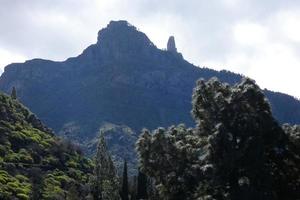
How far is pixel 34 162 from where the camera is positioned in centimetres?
11706

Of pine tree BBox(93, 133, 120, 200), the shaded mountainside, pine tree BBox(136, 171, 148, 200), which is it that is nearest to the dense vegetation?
pine tree BBox(136, 171, 148, 200)

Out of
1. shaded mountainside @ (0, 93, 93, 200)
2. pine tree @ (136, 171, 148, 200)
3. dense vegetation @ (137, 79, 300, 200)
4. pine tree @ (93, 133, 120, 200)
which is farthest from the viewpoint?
shaded mountainside @ (0, 93, 93, 200)

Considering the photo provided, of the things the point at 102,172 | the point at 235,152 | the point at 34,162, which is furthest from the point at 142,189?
the point at 34,162

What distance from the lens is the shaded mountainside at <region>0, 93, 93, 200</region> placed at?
315 ft

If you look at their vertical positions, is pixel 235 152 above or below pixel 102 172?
below

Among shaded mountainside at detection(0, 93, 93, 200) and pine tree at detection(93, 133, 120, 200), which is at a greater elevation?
shaded mountainside at detection(0, 93, 93, 200)

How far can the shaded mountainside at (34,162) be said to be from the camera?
95938mm

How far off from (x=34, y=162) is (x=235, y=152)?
264ft

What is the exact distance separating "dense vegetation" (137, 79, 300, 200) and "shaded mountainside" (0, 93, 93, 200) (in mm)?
38317

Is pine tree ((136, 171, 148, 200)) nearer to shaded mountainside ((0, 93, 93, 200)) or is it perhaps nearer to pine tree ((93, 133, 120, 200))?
pine tree ((93, 133, 120, 200))

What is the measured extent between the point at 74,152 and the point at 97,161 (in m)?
58.6

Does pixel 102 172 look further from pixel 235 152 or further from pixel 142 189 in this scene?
pixel 235 152

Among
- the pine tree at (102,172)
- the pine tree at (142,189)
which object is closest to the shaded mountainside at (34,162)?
the pine tree at (102,172)

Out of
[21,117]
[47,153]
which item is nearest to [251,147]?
[47,153]
